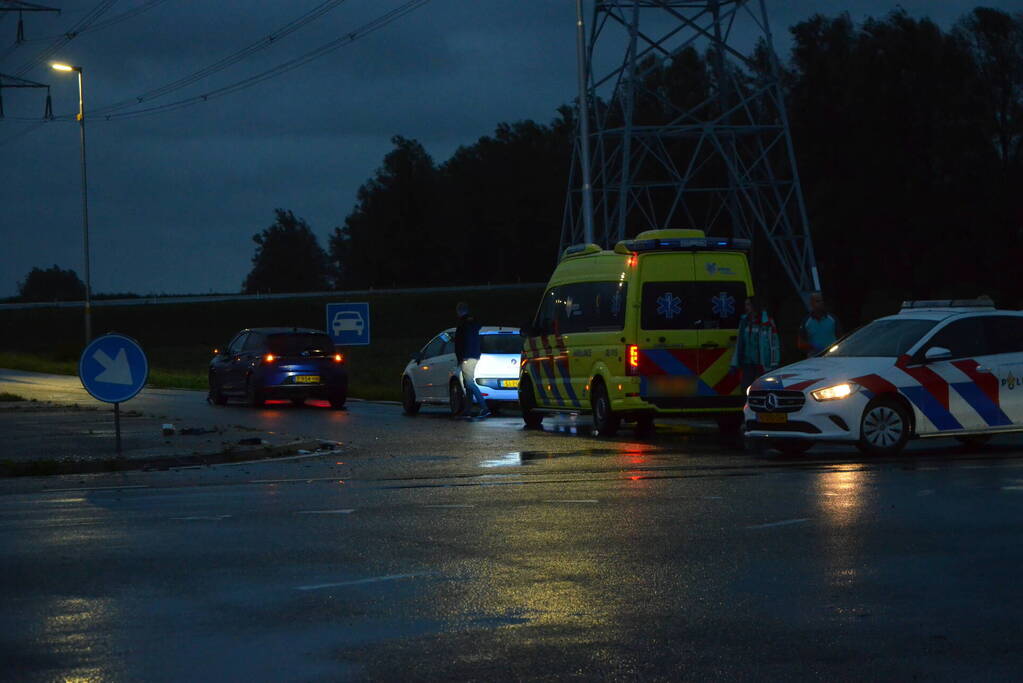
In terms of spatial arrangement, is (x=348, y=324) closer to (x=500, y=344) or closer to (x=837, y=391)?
(x=500, y=344)

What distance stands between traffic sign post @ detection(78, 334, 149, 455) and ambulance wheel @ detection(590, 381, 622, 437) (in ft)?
20.1

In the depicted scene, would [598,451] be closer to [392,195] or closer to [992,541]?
[992,541]

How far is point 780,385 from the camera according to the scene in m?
17.3

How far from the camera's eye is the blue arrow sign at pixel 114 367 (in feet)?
60.3

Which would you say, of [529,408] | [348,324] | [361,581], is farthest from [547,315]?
[361,581]

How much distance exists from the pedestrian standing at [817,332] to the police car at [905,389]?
282 cm

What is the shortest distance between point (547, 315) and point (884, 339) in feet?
22.3

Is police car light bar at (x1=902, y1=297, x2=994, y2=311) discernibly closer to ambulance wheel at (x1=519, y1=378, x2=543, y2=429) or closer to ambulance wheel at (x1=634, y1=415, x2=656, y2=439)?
ambulance wheel at (x1=634, y1=415, x2=656, y2=439)

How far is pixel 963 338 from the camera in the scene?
58.5 ft

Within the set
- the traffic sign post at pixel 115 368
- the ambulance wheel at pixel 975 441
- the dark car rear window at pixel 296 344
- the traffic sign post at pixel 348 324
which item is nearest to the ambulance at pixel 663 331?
the ambulance wheel at pixel 975 441

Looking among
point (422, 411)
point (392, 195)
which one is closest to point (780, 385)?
point (422, 411)

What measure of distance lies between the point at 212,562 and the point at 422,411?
2105 centimetres

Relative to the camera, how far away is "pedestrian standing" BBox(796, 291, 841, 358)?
21141 millimetres

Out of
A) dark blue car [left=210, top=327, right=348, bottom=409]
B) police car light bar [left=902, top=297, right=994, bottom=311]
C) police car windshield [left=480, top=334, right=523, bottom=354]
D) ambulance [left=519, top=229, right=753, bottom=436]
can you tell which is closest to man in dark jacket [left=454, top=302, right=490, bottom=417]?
police car windshield [left=480, top=334, right=523, bottom=354]
